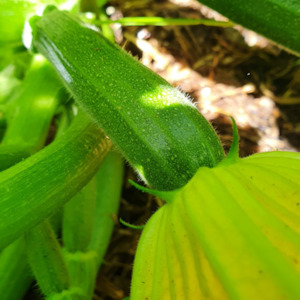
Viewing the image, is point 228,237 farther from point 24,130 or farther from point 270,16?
point 24,130

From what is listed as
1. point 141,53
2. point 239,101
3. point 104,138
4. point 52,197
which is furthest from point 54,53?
point 239,101

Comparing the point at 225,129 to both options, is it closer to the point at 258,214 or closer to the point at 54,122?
the point at 54,122

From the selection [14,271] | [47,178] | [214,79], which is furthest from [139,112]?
[214,79]

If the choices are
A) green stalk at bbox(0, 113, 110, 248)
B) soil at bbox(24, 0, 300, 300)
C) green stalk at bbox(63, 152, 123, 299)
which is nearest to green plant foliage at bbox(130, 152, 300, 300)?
green stalk at bbox(0, 113, 110, 248)

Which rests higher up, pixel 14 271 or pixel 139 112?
pixel 139 112

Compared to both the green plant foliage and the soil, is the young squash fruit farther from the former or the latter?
the soil

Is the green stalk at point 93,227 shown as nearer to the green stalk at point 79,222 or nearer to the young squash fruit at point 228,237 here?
the green stalk at point 79,222

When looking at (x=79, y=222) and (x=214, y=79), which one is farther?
(x=214, y=79)
